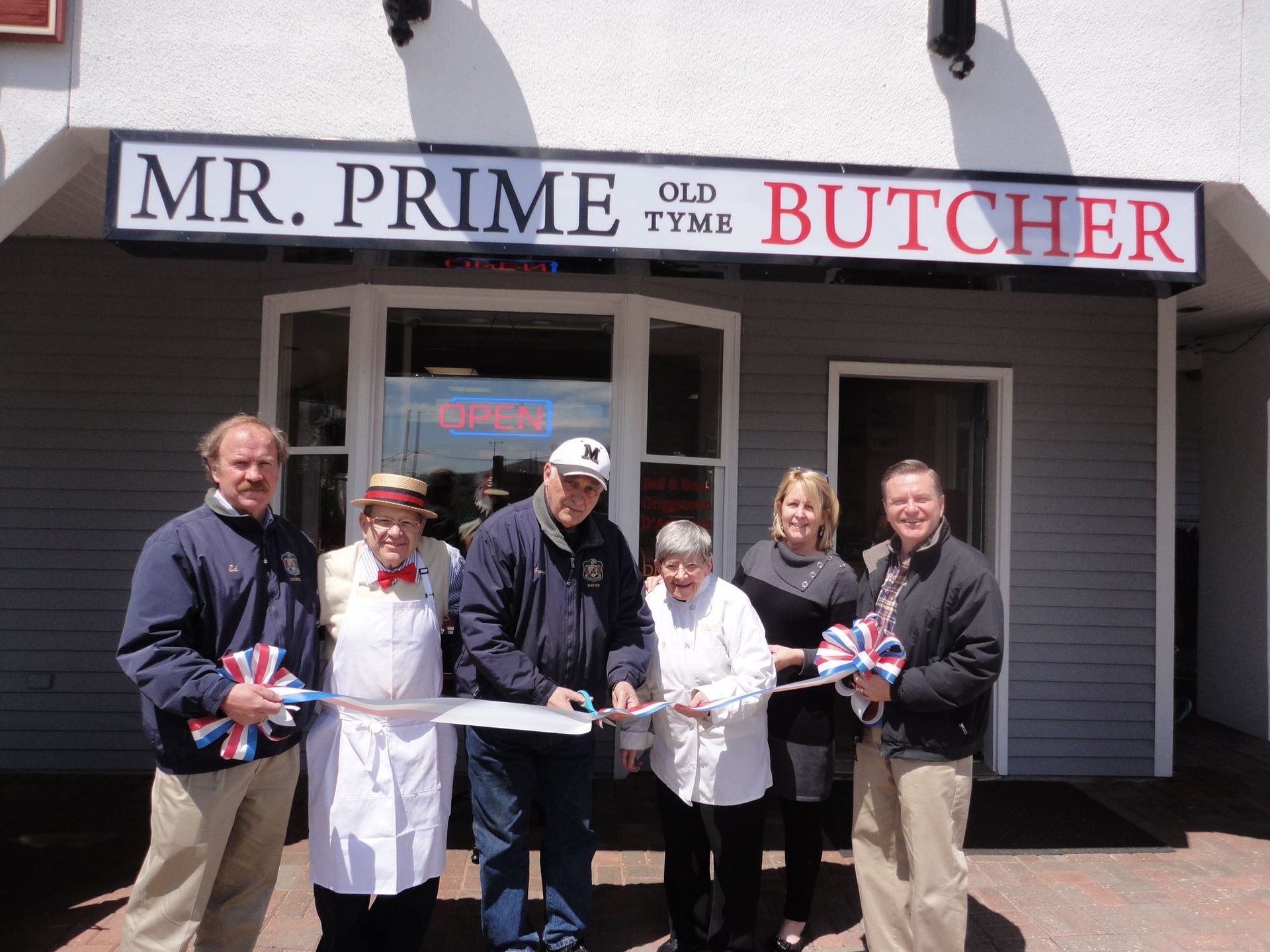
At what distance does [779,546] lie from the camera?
3.73m

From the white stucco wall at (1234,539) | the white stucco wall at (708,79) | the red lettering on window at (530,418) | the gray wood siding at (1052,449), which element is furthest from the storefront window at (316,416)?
the white stucco wall at (1234,539)

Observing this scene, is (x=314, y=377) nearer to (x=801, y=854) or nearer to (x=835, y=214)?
(x=835, y=214)

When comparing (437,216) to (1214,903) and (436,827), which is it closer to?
(436,827)

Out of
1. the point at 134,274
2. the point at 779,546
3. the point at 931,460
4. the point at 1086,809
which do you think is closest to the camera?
the point at 779,546

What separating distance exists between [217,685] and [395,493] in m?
0.78

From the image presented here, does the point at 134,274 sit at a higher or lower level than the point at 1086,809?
higher

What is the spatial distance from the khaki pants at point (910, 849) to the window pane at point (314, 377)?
342cm

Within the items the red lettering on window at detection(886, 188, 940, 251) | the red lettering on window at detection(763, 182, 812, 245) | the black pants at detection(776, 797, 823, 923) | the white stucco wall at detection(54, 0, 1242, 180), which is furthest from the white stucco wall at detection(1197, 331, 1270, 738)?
the black pants at detection(776, 797, 823, 923)

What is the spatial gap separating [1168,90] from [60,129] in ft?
16.2

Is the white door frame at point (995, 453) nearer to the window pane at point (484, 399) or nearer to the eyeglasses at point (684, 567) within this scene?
the window pane at point (484, 399)

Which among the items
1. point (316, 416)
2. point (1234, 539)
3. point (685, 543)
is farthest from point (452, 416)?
point (1234, 539)

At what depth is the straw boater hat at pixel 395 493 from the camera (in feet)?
9.90

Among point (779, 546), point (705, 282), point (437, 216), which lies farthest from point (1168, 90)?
point (437, 216)

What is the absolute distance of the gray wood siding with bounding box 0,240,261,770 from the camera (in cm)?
547
